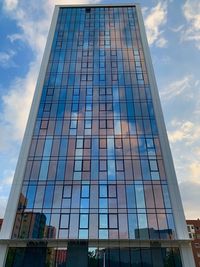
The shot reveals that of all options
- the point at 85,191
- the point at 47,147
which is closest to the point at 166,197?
the point at 85,191

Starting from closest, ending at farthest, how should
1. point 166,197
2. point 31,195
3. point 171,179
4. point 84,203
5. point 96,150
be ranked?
point 84,203 → point 166,197 → point 31,195 → point 171,179 → point 96,150

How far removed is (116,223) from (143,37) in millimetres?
36721

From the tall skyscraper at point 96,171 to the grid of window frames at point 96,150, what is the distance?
12 cm

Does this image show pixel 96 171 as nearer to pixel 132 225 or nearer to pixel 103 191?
pixel 103 191

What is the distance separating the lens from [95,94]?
41.1 m

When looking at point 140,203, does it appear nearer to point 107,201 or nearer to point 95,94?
point 107,201

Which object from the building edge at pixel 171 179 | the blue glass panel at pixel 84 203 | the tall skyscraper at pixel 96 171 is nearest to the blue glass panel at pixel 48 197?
the tall skyscraper at pixel 96 171

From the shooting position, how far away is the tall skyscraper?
2633 centimetres

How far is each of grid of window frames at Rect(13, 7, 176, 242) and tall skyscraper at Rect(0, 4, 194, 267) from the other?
123 mm

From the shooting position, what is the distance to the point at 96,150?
34.5 metres

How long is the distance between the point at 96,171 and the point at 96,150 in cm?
341

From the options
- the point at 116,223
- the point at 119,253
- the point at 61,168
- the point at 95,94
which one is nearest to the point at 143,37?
the point at 95,94

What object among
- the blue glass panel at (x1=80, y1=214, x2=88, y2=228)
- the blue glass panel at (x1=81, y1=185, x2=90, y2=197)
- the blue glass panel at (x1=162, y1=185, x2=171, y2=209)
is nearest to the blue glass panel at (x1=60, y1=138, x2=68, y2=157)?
the blue glass panel at (x1=81, y1=185, x2=90, y2=197)

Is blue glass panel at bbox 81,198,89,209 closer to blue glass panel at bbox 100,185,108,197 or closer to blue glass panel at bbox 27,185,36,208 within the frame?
blue glass panel at bbox 100,185,108,197
